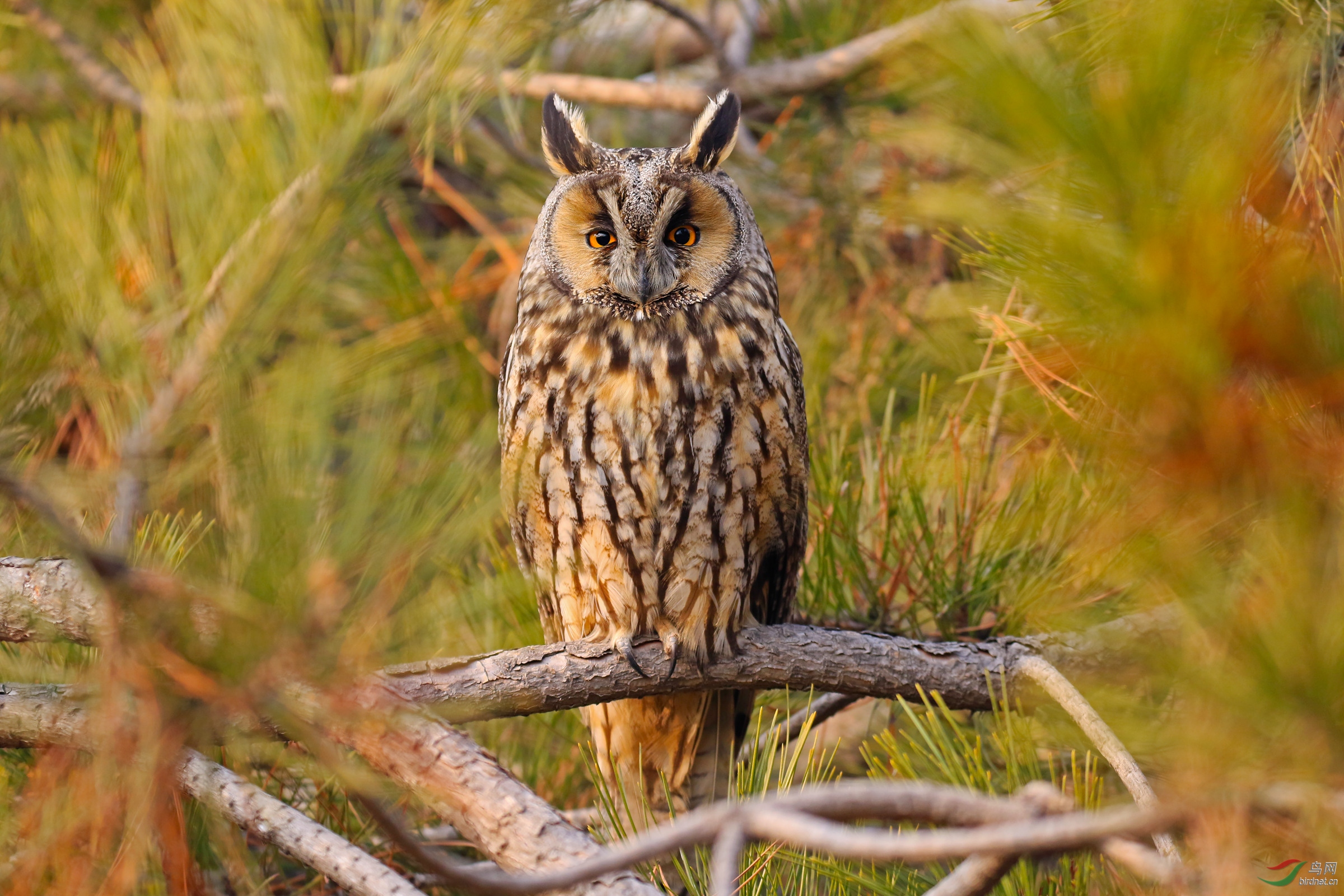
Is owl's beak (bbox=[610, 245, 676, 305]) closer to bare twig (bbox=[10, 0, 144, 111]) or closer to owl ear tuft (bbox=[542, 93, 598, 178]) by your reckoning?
owl ear tuft (bbox=[542, 93, 598, 178])

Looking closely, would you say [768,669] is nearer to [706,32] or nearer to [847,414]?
[847,414]

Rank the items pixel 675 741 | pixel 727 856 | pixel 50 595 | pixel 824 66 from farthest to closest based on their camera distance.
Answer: pixel 824 66, pixel 675 741, pixel 50 595, pixel 727 856

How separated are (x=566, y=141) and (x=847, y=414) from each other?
2.75ft

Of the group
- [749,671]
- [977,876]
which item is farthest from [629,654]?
[977,876]

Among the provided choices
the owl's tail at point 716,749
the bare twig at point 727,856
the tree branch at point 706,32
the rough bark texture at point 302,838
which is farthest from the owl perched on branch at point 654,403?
the bare twig at point 727,856

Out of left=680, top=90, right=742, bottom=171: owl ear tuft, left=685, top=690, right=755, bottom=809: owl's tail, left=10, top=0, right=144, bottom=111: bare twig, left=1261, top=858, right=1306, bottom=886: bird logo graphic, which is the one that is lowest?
left=685, top=690, right=755, bottom=809: owl's tail

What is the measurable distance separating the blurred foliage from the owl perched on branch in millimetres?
143

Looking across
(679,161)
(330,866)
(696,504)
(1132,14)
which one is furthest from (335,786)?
(1132,14)

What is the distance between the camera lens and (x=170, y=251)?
162 centimetres

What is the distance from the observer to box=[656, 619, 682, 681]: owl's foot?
1709 millimetres

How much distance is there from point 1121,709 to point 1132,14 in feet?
1.98

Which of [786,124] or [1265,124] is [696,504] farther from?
[786,124]

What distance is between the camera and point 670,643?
1734 millimetres

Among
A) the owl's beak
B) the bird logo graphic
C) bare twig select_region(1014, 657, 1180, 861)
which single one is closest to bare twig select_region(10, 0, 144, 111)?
the owl's beak
